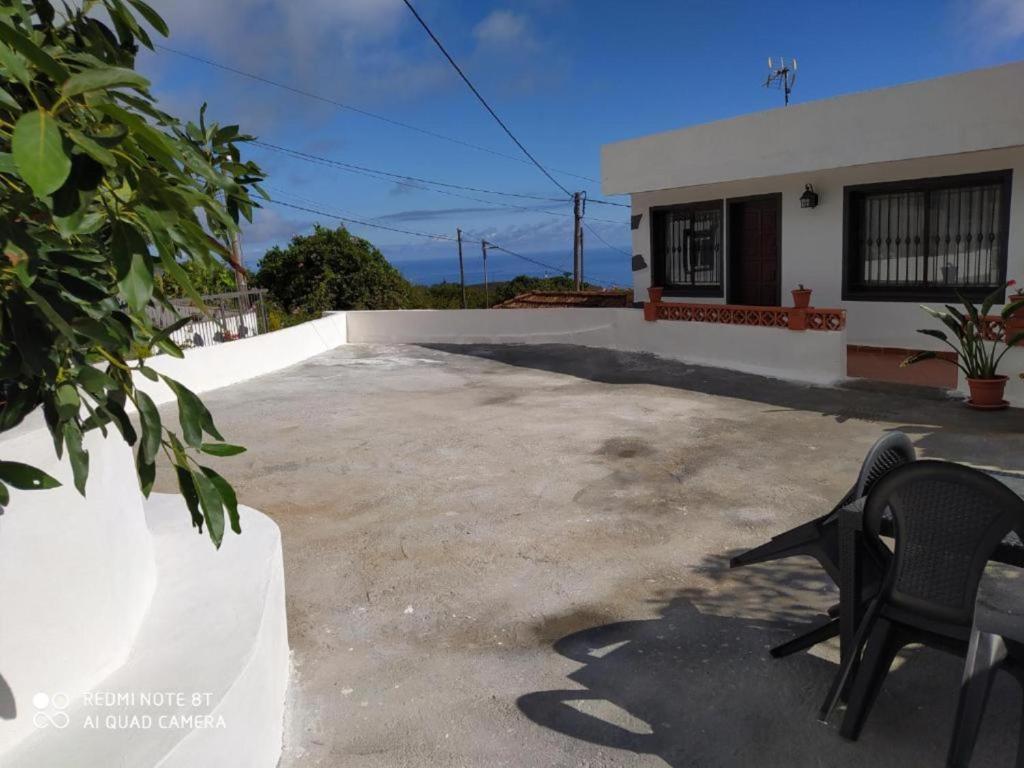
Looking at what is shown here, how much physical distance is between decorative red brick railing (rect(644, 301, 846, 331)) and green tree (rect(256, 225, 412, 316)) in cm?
1356

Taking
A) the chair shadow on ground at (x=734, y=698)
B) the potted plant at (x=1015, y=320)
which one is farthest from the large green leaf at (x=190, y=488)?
Answer: the potted plant at (x=1015, y=320)

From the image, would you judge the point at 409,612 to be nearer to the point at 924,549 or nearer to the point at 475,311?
the point at 924,549

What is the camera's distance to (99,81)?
106 cm

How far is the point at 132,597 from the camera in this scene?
114 inches

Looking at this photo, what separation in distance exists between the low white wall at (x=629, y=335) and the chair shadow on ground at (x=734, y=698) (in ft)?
23.5

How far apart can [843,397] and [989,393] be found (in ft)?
5.02

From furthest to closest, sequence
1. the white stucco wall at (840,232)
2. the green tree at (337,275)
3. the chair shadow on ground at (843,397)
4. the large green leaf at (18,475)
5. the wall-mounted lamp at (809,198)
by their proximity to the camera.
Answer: the green tree at (337,275) → the wall-mounted lamp at (809,198) → the white stucco wall at (840,232) → the chair shadow on ground at (843,397) → the large green leaf at (18,475)

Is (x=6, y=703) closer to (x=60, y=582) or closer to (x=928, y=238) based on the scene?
(x=60, y=582)

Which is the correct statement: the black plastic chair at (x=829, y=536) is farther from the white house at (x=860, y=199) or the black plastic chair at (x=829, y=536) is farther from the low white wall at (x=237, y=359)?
the low white wall at (x=237, y=359)

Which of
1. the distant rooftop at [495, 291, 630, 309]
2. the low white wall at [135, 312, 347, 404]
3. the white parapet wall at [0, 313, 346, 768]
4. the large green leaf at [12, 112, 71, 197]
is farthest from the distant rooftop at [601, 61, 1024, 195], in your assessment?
the large green leaf at [12, 112, 71, 197]

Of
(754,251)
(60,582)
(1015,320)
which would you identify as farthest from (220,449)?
(754,251)

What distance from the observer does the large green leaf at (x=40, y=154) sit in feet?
3.10

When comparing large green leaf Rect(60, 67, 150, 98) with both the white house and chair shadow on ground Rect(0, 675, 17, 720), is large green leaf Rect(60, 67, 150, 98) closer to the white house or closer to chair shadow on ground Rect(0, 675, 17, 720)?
chair shadow on ground Rect(0, 675, 17, 720)

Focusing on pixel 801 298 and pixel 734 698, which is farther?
pixel 801 298
